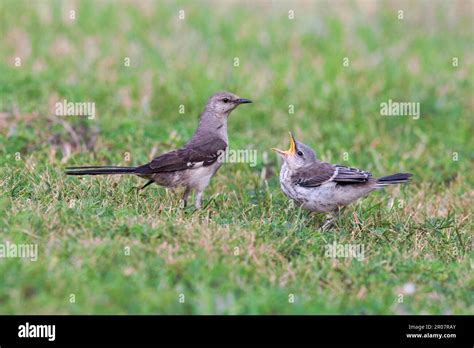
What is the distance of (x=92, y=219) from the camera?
252 inches

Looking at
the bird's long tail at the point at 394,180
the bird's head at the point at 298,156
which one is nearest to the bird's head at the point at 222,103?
the bird's head at the point at 298,156

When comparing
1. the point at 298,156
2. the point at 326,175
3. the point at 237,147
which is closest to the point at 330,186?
the point at 326,175

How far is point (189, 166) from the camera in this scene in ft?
25.3

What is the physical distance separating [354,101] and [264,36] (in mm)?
2713

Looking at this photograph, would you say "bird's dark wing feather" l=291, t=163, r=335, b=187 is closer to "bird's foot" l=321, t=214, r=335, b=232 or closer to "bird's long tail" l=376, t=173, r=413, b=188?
"bird's foot" l=321, t=214, r=335, b=232

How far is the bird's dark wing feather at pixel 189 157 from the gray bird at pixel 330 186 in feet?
2.75

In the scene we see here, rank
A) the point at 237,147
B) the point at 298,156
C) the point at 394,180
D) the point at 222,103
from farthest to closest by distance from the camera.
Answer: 1. the point at 237,147
2. the point at 222,103
3. the point at 298,156
4. the point at 394,180

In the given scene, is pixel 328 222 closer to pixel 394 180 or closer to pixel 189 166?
pixel 394 180

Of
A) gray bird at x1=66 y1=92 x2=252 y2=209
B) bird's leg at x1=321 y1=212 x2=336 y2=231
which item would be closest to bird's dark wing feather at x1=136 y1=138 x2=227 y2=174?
gray bird at x1=66 y1=92 x2=252 y2=209

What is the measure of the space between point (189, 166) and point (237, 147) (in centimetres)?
193

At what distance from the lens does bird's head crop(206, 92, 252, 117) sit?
28.1 ft

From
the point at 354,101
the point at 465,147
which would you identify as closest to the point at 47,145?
the point at 354,101
